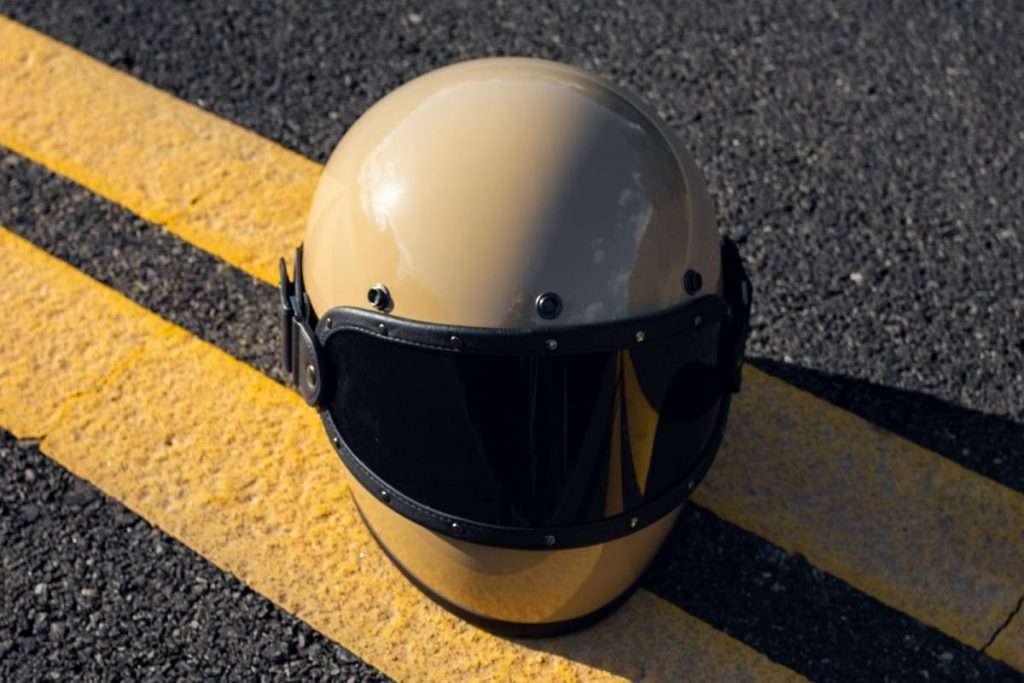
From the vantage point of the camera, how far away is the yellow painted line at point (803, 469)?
350 cm

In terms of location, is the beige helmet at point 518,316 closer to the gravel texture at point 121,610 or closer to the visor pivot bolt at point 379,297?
the visor pivot bolt at point 379,297

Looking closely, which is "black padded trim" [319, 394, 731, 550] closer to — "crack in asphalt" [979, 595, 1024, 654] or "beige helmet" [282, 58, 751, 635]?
"beige helmet" [282, 58, 751, 635]

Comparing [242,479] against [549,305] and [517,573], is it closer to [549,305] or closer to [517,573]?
[517,573]

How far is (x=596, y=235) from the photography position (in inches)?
111

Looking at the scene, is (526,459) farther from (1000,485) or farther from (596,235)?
(1000,485)

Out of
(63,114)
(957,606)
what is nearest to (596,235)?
(957,606)

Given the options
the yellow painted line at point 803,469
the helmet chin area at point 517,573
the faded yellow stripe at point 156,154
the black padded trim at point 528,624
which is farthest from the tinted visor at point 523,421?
the faded yellow stripe at point 156,154

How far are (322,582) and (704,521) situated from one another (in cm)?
83

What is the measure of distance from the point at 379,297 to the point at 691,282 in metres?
0.56

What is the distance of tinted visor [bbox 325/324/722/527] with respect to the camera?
2859 mm

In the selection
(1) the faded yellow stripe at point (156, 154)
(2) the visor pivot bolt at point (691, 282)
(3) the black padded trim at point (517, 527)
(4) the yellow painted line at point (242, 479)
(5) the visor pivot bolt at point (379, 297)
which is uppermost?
(2) the visor pivot bolt at point (691, 282)

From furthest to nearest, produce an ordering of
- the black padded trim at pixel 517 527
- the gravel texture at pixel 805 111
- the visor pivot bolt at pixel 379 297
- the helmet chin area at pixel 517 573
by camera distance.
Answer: the gravel texture at pixel 805 111
the helmet chin area at pixel 517 573
the black padded trim at pixel 517 527
the visor pivot bolt at pixel 379 297

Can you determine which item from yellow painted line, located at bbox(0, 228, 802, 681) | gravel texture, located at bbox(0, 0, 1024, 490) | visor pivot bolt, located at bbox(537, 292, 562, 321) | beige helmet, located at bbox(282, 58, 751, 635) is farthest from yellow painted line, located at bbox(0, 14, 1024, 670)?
visor pivot bolt, located at bbox(537, 292, 562, 321)

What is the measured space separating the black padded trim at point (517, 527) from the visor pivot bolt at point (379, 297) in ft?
1.10
